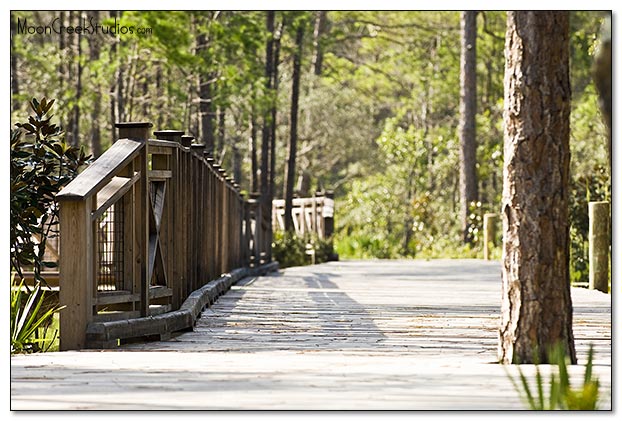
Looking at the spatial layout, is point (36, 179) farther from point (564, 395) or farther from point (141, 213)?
point (564, 395)

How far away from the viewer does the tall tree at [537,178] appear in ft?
14.1

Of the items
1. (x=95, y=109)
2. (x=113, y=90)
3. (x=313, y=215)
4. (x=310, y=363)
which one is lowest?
(x=310, y=363)

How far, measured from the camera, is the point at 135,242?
5500mm

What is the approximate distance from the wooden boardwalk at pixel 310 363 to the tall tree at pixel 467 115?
38.0 feet

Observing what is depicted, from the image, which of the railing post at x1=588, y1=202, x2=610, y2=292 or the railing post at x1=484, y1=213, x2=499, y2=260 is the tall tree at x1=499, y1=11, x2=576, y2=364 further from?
the railing post at x1=484, y1=213, x2=499, y2=260

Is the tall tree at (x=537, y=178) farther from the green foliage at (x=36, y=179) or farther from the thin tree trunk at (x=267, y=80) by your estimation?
the thin tree trunk at (x=267, y=80)

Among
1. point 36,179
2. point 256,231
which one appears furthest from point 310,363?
point 256,231

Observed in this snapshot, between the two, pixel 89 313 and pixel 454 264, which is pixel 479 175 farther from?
pixel 89 313

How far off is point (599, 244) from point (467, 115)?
34.6 ft

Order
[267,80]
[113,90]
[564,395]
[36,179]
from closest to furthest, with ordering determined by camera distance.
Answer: [564,395]
[36,179]
[267,80]
[113,90]

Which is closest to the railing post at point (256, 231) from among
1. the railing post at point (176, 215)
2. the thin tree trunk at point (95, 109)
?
the thin tree trunk at point (95, 109)

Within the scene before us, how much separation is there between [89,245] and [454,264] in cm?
1072

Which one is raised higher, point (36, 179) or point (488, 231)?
point (36, 179)
